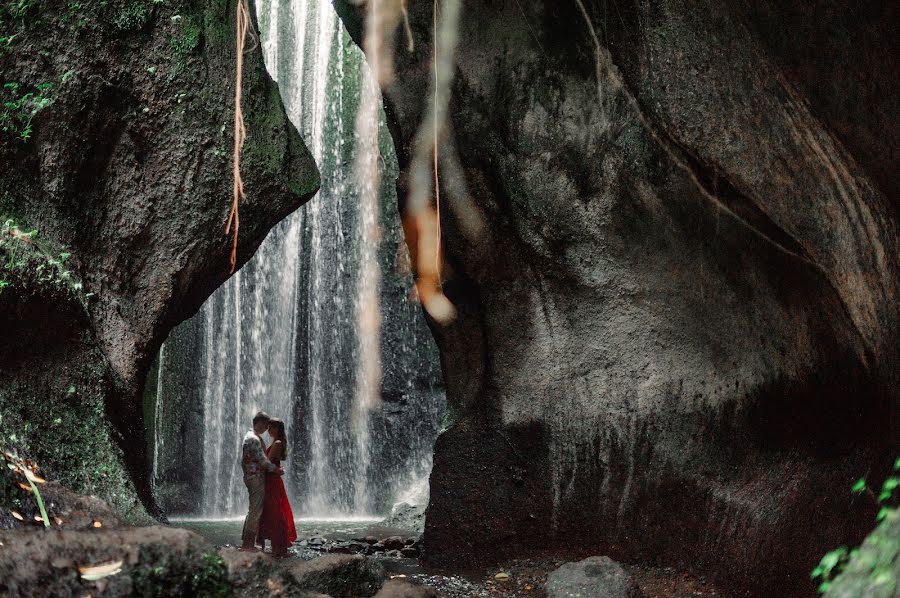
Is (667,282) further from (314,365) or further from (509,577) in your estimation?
(314,365)

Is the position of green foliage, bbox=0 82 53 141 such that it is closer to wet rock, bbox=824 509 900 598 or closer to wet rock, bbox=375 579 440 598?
wet rock, bbox=375 579 440 598

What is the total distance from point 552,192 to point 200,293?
119 inches

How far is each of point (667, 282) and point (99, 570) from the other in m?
4.58

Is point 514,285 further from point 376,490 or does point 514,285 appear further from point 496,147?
point 376,490

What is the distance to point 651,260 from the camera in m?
6.46

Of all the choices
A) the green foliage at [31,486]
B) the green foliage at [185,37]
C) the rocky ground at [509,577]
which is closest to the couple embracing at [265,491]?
the rocky ground at [509,577]

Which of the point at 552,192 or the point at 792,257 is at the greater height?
the point at 552,192

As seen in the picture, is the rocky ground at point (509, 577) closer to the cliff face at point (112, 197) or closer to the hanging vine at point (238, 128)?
the cliff face at point (112, 197)

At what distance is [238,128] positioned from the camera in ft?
21.9

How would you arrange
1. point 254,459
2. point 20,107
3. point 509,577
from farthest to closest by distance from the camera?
point 254,459, point 509,577, point 20,107

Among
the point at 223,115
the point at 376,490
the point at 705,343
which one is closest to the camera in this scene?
the point at 705,343

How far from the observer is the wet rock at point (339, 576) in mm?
4535

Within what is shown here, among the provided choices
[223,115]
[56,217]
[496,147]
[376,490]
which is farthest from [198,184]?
[376,490]

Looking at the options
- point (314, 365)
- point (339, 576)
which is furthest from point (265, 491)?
point (314, 365)
